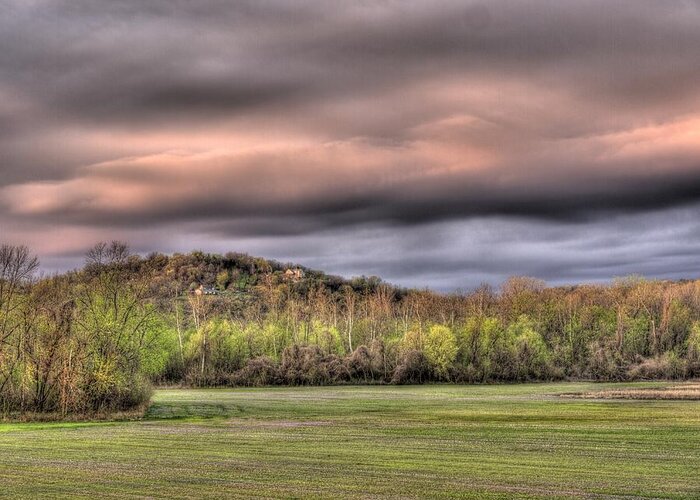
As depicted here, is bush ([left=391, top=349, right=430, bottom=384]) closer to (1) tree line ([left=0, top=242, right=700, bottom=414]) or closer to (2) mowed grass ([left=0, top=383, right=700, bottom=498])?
(1) tree line ([left=0, top=242, right=700, bottom=414])

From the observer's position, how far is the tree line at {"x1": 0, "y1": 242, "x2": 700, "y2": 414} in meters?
72.4

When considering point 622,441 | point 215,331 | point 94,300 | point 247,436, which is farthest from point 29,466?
point 215,331

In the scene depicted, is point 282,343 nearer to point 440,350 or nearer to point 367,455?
point 440,350

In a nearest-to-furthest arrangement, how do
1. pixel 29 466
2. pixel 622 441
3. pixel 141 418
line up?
pixel 29 466 → pixel 622 441 → pixel 141 418

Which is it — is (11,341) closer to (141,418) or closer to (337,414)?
(141,418)

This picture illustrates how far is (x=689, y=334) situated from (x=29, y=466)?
154984 mm

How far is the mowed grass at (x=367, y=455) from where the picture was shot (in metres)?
29.2

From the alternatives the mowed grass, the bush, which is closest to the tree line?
the bush

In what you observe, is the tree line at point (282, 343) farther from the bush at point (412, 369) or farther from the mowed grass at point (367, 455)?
the mowed grass at point (367, 455)

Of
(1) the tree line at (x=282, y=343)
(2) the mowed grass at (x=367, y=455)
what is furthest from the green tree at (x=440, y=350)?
(2) the mowed grass at (x=367, y=455)

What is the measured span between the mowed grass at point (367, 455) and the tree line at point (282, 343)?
291 inches

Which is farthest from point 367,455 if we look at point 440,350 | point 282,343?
point 282,343

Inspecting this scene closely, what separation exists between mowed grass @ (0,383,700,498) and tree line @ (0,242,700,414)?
7.40 meters

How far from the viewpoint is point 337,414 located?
232 feet
